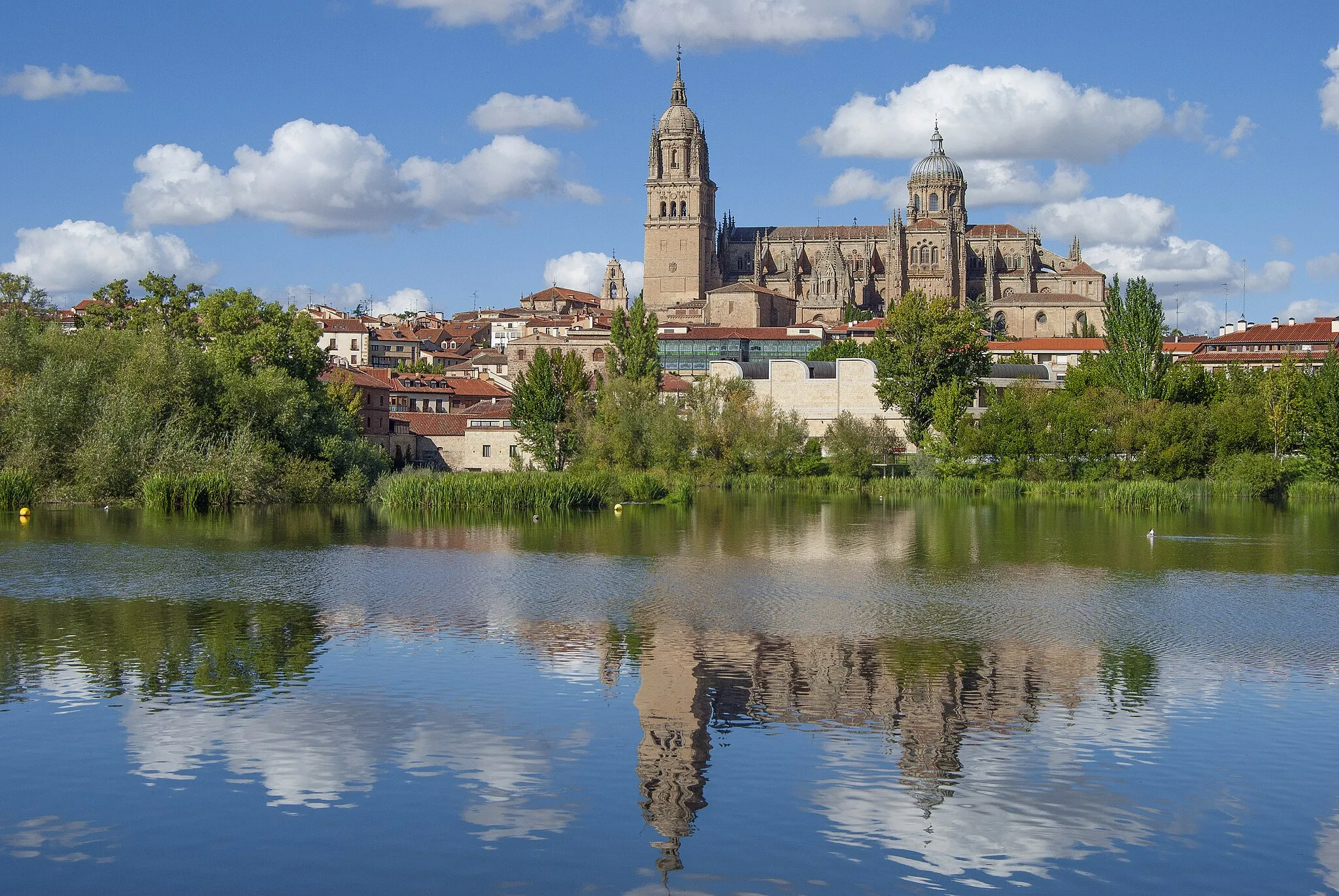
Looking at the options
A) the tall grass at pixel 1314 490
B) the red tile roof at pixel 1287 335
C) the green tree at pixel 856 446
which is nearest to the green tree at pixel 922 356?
the green tree at pixel 856 446

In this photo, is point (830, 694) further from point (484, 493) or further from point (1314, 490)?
point (1314, 490)

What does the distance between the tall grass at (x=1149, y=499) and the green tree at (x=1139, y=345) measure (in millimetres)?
10173

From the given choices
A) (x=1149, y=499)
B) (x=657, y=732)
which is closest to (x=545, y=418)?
(x=1149, y=499)

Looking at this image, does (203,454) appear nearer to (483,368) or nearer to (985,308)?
(483,368)

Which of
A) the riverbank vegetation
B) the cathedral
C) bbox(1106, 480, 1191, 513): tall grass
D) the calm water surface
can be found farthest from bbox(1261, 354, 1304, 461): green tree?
the cathedral

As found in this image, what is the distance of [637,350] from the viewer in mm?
69250

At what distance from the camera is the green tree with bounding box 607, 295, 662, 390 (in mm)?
68938

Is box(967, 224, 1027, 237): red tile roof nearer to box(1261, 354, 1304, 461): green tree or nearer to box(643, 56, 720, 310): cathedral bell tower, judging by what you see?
box(643, 56, 720, 310): cathedral bell tower

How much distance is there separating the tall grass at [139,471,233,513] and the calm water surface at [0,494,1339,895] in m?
13.2

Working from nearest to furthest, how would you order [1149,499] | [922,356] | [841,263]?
[1149,499], [922,356], [841,263]

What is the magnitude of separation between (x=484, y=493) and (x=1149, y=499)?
22488mm

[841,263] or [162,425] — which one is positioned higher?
[841,263]

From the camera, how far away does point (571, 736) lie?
11609 millimetres

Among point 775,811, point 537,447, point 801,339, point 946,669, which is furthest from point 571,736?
point 801,339
